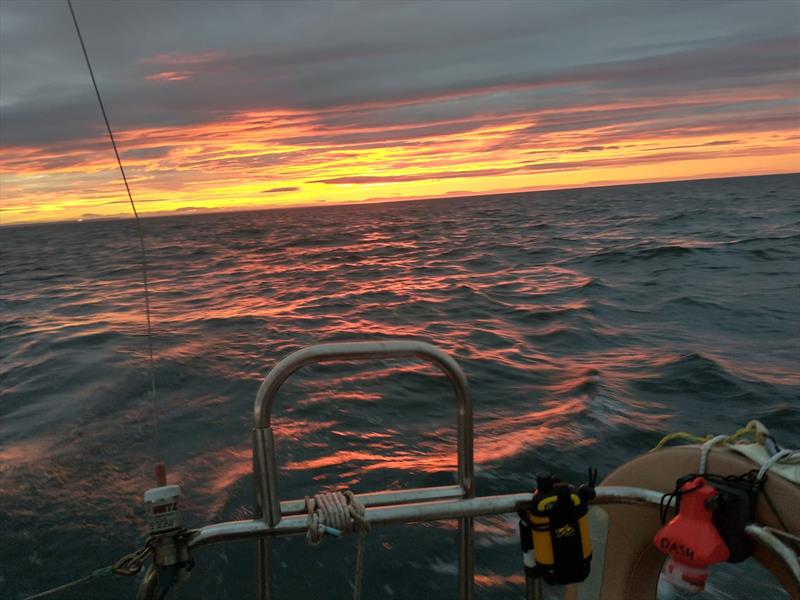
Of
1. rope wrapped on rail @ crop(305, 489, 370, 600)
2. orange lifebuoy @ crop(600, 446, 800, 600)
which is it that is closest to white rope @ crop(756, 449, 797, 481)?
orange lifebuoy @ crop(600, 446, 800, 600)

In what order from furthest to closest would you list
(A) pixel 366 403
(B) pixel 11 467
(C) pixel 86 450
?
(A) pixel 366 403, (C) pixel 86 450, (B) pixel 11 467

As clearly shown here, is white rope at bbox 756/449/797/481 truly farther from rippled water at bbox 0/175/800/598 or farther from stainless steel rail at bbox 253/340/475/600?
rippled water at bbox 0/175/800/598

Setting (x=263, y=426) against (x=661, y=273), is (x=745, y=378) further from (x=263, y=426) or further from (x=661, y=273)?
(x=661, y=273)

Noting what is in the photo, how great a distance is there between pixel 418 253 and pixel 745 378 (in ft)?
75.2

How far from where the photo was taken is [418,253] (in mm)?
30516

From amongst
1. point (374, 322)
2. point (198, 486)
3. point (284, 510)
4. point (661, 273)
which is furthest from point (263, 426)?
point (661, 273)

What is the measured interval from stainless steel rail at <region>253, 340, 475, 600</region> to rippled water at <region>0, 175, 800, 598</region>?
2.82 m

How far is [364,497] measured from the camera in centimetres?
190

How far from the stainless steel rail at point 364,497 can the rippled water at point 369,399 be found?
9.26ft

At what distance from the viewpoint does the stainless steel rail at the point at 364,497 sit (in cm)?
169

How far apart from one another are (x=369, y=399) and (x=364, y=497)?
634 centimetres

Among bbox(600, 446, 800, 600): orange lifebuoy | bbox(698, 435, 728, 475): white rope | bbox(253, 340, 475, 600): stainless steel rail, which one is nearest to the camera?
bbox(253, 340, 475, 600): stainless steel rail

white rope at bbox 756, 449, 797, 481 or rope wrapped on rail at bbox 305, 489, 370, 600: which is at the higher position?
rope wrapped on rail at bbox 305, 489, 370, 600

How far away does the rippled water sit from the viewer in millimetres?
4762
